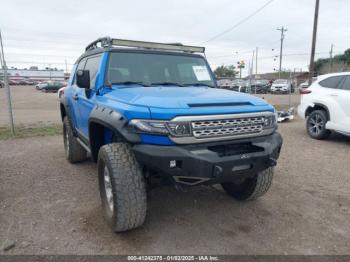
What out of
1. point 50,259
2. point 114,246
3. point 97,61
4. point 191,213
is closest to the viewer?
point 50,259

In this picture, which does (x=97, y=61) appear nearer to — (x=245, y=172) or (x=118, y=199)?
(x=118, y=199)

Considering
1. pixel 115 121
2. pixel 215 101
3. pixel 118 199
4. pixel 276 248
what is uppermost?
pixel 215 101

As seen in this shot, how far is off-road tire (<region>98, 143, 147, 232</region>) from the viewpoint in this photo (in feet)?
8.90

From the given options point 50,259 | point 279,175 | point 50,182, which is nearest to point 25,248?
point 50,259

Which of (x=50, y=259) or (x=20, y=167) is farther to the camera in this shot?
(x=20, y=167)

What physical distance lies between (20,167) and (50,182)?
1081 mm

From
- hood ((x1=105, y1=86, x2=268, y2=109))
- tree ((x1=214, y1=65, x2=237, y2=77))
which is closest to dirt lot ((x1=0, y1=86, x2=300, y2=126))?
hood ((x1=105, y1=86, x2=268, y2=109))

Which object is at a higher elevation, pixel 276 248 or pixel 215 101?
pixel 215 101

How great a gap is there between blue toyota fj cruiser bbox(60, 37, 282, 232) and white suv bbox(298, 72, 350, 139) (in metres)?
4.16

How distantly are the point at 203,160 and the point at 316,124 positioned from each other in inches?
237

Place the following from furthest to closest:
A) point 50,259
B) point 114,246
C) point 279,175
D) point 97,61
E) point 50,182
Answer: point 279,175
point 50,182
point 97,61
point 114,246
point 50,259

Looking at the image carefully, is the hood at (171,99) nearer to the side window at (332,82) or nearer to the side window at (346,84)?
the side window at (346,84)

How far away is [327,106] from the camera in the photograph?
277 inches

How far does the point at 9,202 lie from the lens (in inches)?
149
